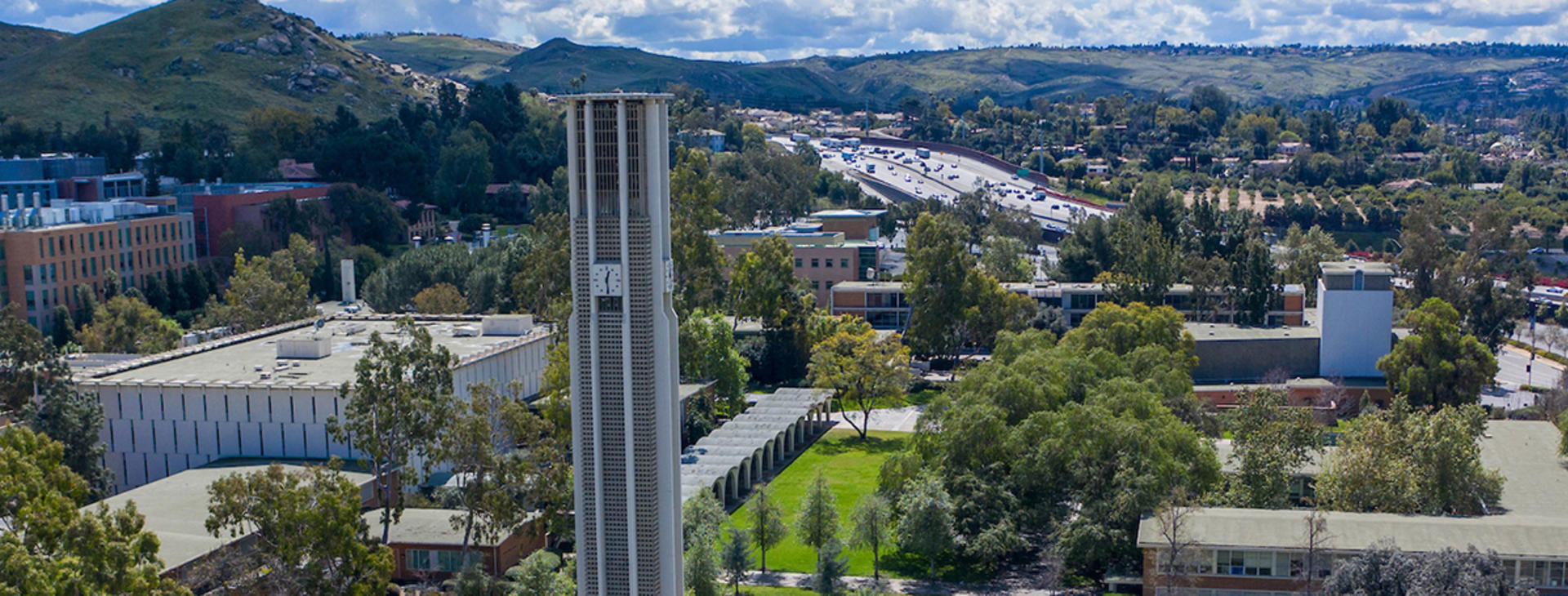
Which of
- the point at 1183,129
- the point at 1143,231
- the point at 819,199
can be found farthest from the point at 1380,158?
the point at 1143,231

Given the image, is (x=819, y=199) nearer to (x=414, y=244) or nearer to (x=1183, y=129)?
(x=414, y=244)

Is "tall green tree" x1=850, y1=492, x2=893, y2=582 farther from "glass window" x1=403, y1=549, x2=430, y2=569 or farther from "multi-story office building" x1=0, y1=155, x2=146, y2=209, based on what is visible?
"multi-story office building" x1=0, y1=155, x2=146, y2=209

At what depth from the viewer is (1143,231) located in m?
88.0

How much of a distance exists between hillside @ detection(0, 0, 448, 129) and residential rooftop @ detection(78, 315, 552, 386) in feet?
279

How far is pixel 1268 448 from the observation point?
45.3 meters

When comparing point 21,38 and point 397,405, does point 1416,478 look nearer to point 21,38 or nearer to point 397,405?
point 397,405

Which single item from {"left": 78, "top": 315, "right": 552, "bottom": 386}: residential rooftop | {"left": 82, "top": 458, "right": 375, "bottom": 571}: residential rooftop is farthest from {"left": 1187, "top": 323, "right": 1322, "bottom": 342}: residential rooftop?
{"left": 82, "top": 458, "right": 375, "bottom": 571}: residential rooftop

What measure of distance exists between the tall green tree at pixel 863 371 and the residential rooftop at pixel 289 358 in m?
13.0

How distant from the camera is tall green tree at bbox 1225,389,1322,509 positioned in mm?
44062

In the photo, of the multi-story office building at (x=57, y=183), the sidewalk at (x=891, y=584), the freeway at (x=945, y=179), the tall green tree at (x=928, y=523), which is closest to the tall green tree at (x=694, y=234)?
the sidewalk at (x=891, y=584)

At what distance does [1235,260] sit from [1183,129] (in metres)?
110

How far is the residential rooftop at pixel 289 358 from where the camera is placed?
50.6m

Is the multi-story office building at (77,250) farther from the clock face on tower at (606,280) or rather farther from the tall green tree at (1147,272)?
the tall green tree at (1147,272)

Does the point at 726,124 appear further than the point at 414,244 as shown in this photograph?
Yes
